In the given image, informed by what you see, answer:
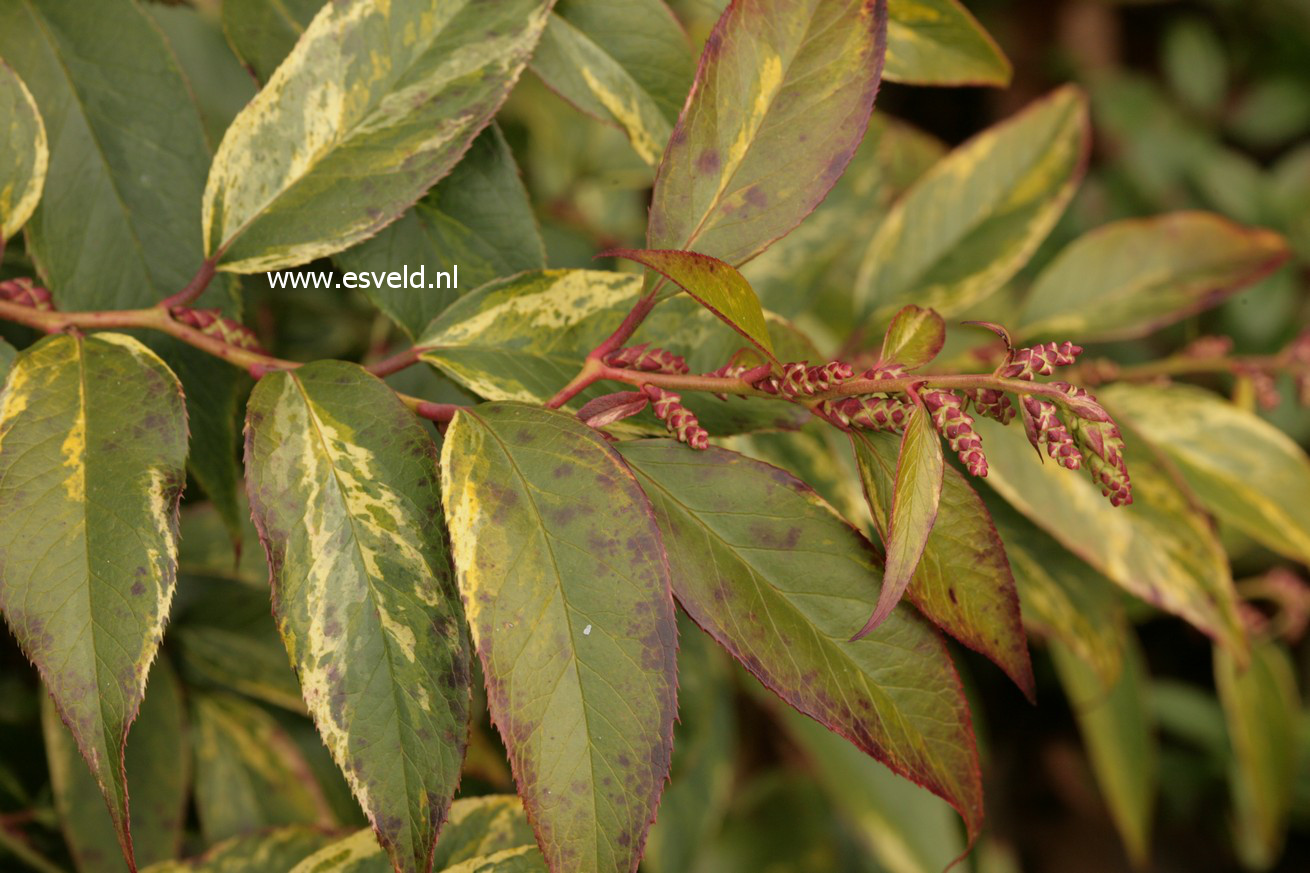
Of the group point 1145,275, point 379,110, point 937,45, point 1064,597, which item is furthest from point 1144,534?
point 379,110

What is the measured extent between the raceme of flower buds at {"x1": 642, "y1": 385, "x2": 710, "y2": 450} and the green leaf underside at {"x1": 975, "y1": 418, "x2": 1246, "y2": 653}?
300mm

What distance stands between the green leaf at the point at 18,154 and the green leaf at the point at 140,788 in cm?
35

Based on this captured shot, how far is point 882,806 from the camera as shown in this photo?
115 cm

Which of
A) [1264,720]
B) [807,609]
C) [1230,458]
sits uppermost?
[807,609]

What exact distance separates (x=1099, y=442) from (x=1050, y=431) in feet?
0.07

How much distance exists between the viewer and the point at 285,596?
0.47 metres

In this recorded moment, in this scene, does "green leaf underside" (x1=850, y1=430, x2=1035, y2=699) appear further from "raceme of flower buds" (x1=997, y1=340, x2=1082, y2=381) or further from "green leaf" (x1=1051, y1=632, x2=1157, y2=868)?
"green leaf" (x1=1051, y1=632, x2=1157, y2=868)

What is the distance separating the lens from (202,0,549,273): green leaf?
0.56 m

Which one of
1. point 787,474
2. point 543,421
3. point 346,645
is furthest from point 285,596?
point 787,474

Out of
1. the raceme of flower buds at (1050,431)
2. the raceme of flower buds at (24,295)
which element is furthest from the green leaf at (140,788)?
the raceme of flower buds at (1050,431)

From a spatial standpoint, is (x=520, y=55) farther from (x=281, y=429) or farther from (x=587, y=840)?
(x=587, y=840)

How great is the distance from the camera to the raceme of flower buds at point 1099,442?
433 mm

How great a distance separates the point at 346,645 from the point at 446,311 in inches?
7.4

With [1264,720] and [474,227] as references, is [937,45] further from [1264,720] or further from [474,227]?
[1264,720]
